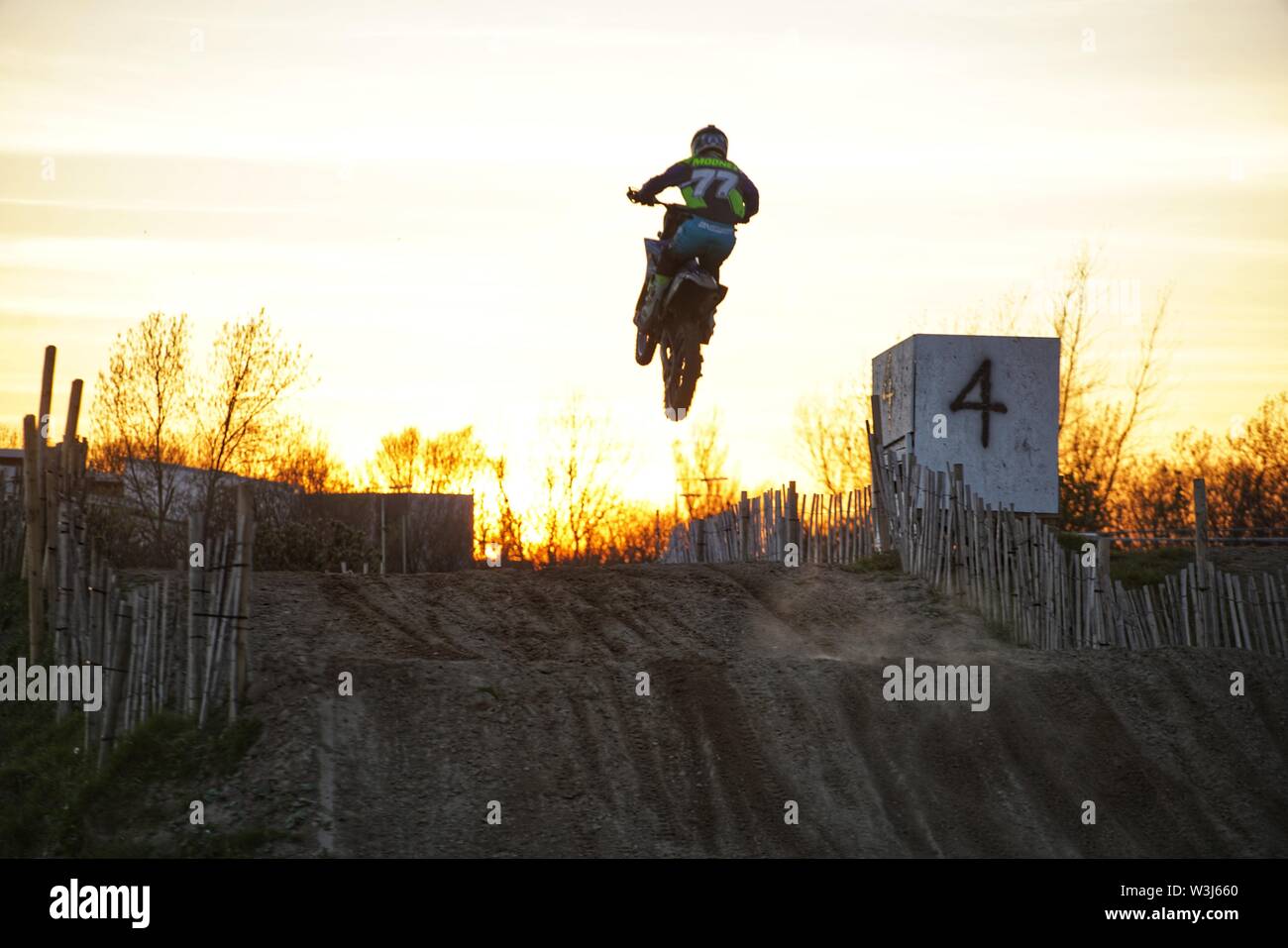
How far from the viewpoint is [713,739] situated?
1184 centimetres

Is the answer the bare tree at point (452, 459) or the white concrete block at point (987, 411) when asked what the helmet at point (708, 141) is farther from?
the bare tree at point (452, 459)

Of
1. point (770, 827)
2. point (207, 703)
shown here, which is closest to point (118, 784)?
point (207, 703)

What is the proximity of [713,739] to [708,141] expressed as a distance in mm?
5843

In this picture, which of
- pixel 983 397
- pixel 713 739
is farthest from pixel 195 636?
pixel 983 397

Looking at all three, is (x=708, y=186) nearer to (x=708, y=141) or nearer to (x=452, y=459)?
(x=708, y=141)

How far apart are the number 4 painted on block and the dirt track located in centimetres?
410

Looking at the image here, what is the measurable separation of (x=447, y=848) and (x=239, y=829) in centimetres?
135

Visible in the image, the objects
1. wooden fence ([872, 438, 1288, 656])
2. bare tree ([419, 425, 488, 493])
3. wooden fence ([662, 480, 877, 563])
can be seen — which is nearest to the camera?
wooden fence ([872, 438, 1288, 656])

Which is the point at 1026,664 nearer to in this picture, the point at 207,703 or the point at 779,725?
the point at 779,725

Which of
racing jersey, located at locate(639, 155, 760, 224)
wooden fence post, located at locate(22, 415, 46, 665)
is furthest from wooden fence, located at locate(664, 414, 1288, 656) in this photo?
wooden fence post, located at locate(22, 415, 46, 665)

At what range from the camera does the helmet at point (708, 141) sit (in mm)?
14734

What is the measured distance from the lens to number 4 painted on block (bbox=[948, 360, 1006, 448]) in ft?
60.2

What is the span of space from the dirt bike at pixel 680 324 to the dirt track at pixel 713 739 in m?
2.29

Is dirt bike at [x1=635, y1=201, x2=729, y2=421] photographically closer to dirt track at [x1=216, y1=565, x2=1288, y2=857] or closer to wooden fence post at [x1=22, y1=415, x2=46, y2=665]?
dirt track at [x1=216, y1=565, x2=1288, y2=857]
